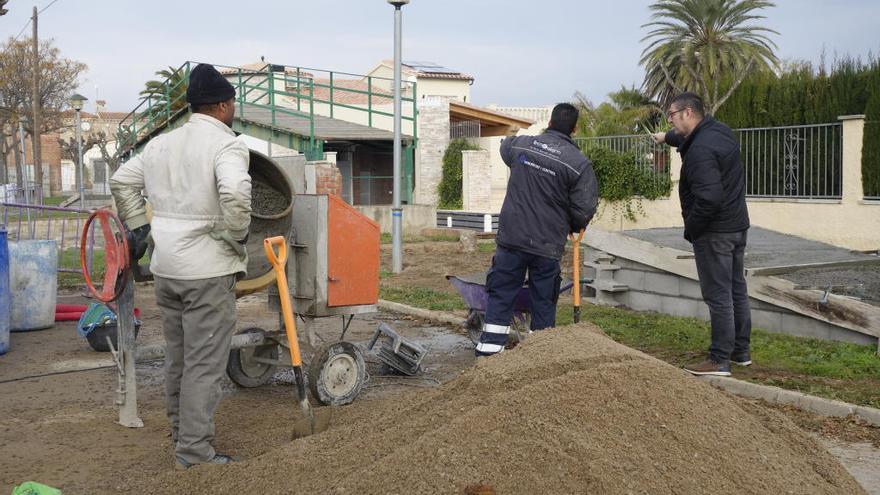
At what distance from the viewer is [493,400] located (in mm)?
4227

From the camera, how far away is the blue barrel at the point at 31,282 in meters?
9.10

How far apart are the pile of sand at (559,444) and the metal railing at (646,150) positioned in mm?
15882

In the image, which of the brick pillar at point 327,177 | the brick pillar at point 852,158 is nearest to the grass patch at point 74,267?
the brick pillar at point 327,177

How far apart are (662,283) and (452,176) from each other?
25.3 metres

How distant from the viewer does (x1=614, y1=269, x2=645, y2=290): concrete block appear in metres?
9.76

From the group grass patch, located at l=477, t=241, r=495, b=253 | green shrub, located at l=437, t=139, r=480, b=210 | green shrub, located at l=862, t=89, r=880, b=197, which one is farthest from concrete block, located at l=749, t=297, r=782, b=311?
green shrub, located at l=437, t=139, r=480, b=210

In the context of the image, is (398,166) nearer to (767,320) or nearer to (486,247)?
(486,247)

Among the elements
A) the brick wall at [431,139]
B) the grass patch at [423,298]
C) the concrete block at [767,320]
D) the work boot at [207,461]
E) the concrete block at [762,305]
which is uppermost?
the brick wall at [431,139]

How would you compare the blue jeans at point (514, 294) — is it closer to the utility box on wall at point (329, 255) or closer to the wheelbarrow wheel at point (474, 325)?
the utility box on wall at point (329, 255)

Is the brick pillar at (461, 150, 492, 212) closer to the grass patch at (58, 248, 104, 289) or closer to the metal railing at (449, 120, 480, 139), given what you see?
the metal railing at (449, 120, 480, 139)

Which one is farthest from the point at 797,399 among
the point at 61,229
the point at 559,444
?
the point at 61,229

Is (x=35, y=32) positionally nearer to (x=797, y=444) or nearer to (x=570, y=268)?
(x=570, y=268)

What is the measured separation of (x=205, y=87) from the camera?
4734 millimetres

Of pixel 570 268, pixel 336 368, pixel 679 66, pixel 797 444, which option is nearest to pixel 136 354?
pixel 336 368
